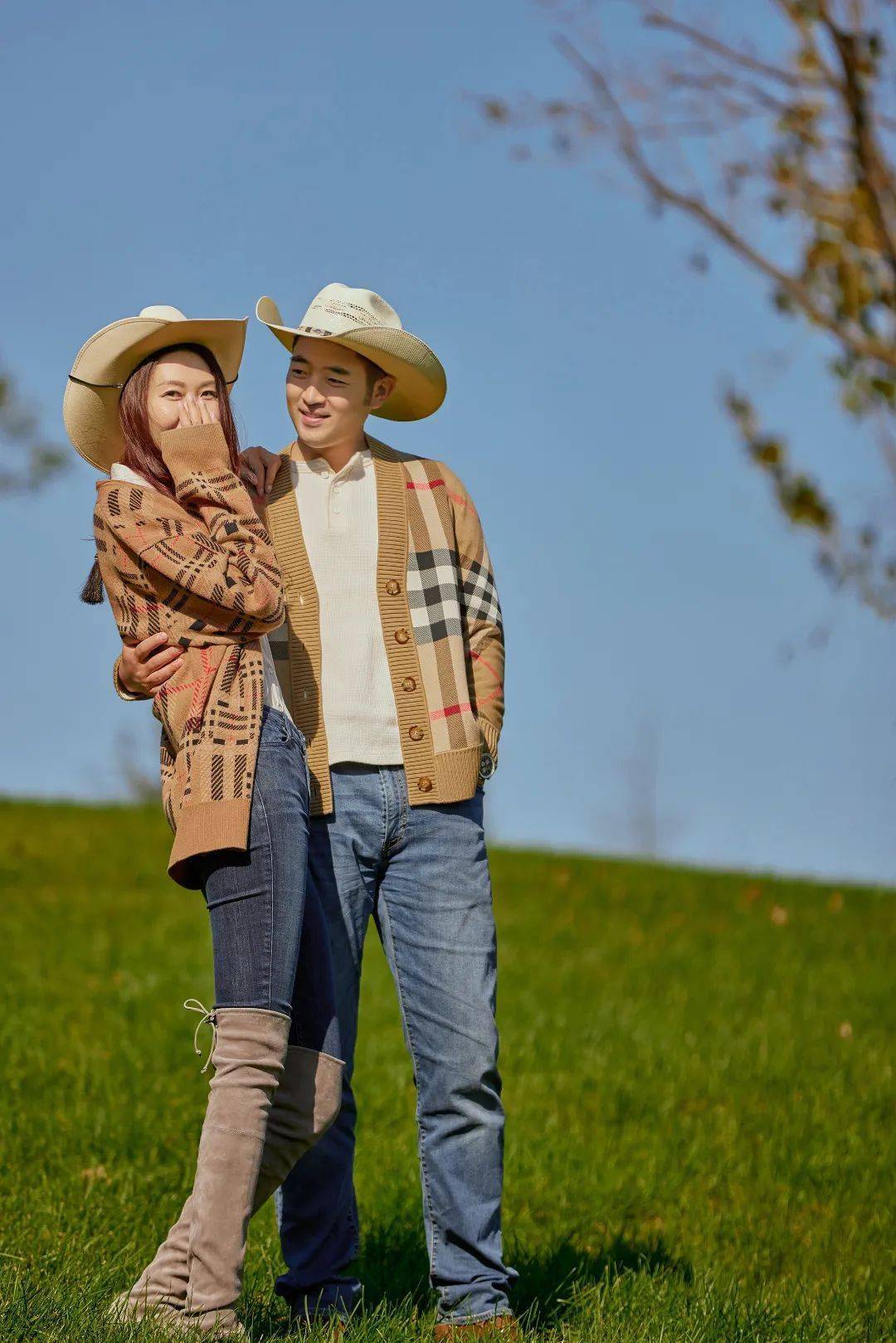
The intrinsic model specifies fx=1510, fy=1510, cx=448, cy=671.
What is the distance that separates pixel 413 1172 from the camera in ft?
19.8

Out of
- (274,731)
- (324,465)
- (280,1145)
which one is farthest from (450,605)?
(280,1145)

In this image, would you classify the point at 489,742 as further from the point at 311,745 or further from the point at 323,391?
the point at 323,391

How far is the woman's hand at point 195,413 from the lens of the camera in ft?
Answer: 12.5

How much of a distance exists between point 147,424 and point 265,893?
1.22 m

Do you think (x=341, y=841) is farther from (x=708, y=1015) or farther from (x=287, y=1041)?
(x=708, y=1015)

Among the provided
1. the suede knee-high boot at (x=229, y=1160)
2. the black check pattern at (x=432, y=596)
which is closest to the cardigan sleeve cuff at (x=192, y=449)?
the black check pattern at (x=432, y=596)

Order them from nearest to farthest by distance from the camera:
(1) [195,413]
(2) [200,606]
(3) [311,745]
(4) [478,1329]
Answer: (2) [200,606] → (1) [195,413] → (4) [478,1329] → (3) [311,745]

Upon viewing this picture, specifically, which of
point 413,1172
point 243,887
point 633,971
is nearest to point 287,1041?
point 243,887

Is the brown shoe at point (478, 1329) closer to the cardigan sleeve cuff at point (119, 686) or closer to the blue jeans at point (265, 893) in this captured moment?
the blue jeans at point (265, 893)

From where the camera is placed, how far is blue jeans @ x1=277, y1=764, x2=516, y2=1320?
13.5 ft

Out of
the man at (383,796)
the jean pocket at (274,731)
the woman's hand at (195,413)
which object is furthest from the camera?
the man at (383,796)

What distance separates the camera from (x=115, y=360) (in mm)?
3891

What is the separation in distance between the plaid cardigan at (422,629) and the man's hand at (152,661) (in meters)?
0.42

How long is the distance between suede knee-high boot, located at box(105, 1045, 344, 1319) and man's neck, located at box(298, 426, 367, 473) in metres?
1.62
